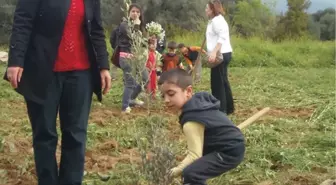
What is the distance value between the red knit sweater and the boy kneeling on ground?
2.28ft

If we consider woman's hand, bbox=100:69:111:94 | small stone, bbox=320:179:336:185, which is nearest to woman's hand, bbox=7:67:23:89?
woman's hand, bbox=100:69:111:94

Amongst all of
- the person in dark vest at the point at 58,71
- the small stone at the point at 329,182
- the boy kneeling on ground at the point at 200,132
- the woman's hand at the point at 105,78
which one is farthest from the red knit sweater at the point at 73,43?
the small stone at the point at 329,182

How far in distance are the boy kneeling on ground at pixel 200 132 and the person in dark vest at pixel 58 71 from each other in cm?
71

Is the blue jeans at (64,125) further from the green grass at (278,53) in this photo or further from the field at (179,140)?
the green grass at (278,53)

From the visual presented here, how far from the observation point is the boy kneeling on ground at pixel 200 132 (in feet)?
10.7

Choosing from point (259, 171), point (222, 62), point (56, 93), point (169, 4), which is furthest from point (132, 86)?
point (169, 4)

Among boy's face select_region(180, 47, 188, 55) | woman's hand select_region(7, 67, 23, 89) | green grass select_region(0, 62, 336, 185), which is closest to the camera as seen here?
woman's hand select_region(7, 67, 23, 89)

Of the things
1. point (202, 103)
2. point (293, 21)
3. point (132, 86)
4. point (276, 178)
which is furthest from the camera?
point (293, 21)

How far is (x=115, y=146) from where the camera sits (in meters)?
5.86

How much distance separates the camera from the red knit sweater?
149 inches

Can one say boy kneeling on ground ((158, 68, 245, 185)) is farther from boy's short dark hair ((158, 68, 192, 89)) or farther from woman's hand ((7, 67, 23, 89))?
woman's hand ((7, 67, 23, 89))

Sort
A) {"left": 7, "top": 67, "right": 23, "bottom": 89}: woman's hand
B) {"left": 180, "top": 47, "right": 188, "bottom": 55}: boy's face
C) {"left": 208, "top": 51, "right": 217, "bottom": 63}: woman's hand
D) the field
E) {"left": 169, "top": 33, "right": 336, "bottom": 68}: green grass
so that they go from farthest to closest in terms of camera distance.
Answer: {"left": 169, "top": 33, "right": 336, "bottom": 68}: green grass
{"left": 180, "top": 47, "right": 188, "bottom": 55}: boy's face
{"left": 208, "top": 51, "right": 217, "bottom": 63}: woman's hand
the field
{"left": 7, "top": 67, "right": 23, "bottom": 89}: woman's hand

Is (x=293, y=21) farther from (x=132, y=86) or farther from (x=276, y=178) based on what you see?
(x=276, y=178)

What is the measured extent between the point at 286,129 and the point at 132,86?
2.15m
